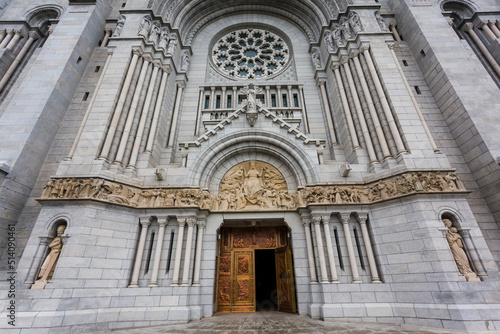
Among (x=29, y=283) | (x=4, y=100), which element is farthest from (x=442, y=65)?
(x=4, y=100)

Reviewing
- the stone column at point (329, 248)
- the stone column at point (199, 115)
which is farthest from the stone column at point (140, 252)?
the stone column at point (329, 248)

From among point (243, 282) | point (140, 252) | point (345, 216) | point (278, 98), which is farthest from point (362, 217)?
point (140, 252)

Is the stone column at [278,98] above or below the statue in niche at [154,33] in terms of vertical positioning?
below

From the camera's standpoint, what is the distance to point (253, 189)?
11.4 meters

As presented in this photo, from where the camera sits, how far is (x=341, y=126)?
13.4 metres

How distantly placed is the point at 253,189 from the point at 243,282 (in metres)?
4.39

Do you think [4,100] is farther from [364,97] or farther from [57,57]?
[364,97]

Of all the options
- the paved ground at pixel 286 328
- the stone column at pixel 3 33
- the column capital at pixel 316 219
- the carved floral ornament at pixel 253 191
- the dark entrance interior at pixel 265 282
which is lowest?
the paved ground at pixel 286 328

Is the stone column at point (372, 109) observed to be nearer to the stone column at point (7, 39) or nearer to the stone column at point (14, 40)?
the stone column at point (14, 40)

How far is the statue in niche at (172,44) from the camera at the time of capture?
14.8 meters

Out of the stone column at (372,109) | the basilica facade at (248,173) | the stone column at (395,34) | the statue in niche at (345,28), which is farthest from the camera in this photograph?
the stone column at (395,34)

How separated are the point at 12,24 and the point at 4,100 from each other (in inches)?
258

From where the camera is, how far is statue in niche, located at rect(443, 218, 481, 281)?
7.95m

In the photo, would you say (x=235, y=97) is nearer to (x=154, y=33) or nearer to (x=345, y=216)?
(x=154, y=33)
